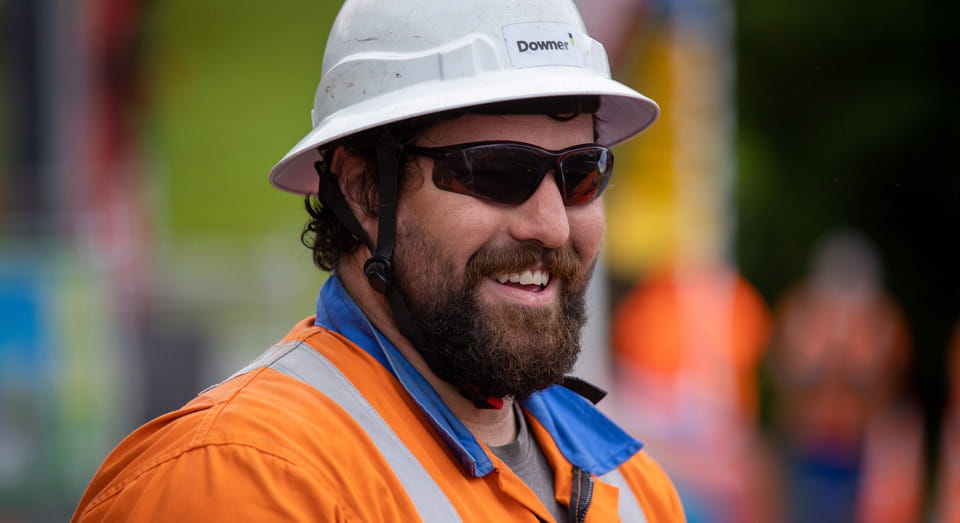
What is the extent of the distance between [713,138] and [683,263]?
37.5 inches

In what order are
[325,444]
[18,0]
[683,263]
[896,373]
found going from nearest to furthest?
[325,444] < [18,0] < [683,263] < [896,373]

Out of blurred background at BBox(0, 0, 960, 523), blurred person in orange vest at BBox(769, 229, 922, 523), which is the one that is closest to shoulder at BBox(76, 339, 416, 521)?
blurred background at BBox(0, 0, 960, 523)

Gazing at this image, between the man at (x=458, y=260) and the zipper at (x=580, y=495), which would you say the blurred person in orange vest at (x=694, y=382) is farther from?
the man at (x=458, y=260)

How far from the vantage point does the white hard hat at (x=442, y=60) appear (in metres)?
2.56

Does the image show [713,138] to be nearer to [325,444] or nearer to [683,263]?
[683,263]

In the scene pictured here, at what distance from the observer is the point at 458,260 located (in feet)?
8.36

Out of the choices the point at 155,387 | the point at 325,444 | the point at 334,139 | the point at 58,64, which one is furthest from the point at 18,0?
the point at 325,444

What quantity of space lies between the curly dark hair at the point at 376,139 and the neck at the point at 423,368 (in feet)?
0.24

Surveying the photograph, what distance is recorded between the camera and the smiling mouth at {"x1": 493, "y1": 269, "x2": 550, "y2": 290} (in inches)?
101

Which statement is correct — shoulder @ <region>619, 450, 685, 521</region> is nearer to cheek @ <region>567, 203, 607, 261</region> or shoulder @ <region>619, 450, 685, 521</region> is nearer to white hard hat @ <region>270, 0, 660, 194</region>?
cheek @ <region>567, 203, 607, 261</region>

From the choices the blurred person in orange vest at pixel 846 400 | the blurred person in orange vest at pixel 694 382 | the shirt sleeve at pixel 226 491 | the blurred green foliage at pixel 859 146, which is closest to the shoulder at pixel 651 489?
the shirt sleeve at pixel 226 491

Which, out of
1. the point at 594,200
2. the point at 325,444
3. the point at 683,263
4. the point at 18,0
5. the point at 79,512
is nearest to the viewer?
the point at 325,444

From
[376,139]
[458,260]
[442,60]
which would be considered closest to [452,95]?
[442,60]

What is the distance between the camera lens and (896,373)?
32.6 ft
